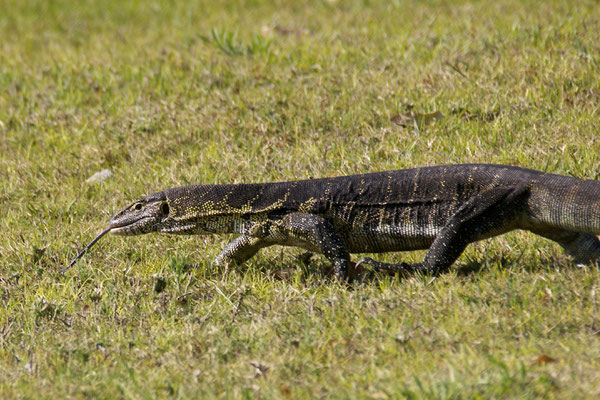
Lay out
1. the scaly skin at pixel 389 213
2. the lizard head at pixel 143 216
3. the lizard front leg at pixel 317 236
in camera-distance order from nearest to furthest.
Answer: the scaly skin at pixel 389 213 → the lizard front leg at pixel 317 236 → the lizard head at pixel 143 216

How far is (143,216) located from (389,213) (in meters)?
1.66

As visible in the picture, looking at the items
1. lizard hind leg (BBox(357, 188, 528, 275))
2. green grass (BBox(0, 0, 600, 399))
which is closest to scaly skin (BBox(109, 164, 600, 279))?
lizard hind leg (BBox(357, 188, 528, 275))

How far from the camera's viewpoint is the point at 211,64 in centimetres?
862

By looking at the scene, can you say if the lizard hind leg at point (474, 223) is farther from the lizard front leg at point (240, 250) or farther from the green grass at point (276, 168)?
the lizard front leg at point (240, 250)

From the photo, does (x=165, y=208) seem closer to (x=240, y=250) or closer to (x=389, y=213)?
(x=240, y=250)

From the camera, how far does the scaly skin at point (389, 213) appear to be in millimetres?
4406

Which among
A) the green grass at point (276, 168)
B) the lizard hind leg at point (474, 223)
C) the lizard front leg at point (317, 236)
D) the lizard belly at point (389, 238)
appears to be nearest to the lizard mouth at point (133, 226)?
the green grass at point (276, 168)

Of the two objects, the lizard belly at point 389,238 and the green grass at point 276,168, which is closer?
the green grass at point 276,168

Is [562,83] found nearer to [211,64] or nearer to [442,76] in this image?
[442,76]

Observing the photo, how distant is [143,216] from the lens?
522 centimetres

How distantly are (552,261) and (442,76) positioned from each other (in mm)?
3305

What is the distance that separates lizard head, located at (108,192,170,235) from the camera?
5203mm

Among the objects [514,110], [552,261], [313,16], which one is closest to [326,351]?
[552,261]

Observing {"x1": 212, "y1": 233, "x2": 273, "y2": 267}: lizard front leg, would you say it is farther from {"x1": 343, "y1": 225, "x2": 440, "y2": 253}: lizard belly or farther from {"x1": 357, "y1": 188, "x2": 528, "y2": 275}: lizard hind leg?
{"x1": 357, "y1": 188, "x2": 528, "y2": 275}: lizard hind leg
